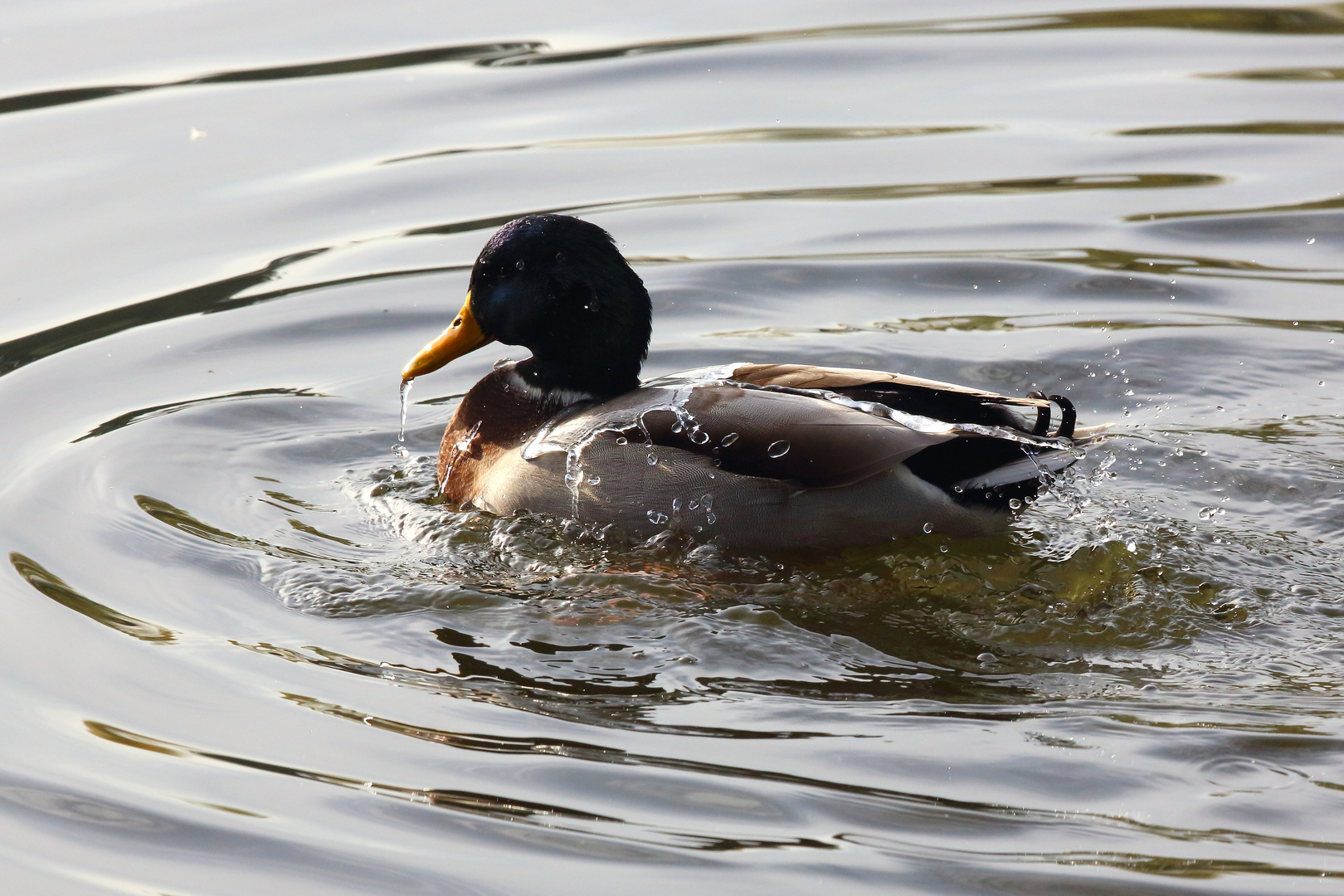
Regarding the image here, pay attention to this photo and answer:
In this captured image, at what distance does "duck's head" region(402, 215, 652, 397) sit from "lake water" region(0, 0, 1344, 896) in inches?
26.3

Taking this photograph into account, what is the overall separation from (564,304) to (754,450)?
109cm

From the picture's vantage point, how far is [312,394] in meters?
6.83

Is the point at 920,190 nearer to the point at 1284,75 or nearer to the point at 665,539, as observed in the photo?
the point at 1284,75

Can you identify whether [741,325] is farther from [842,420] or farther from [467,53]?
[467,53]

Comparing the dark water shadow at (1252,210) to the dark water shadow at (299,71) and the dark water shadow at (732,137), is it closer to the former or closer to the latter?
the dark water shadow at (732,137)

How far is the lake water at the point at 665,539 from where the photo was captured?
3762 mm

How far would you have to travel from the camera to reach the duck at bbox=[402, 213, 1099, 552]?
493cm

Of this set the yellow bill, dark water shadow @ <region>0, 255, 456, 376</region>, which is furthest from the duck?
dark water shadow @ <region>0, 255, 456, 376</region>

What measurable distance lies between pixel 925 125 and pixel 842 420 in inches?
195

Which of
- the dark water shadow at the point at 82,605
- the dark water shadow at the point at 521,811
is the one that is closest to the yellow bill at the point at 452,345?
the dark water shadow at the point at 82,605

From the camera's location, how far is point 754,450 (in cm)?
498

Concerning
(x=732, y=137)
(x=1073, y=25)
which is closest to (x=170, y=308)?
(x=732, y=137)

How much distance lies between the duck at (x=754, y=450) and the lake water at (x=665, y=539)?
13cm

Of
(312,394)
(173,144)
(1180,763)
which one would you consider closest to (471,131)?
(173,144)
